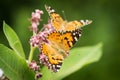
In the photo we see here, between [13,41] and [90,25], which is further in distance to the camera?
[90,25]

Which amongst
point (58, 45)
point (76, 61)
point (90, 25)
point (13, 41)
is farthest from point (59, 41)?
point (90, 25)

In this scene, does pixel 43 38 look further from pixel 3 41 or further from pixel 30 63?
pixel 3 41

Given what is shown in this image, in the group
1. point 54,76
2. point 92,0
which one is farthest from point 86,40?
point 54,76

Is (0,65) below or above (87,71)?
above

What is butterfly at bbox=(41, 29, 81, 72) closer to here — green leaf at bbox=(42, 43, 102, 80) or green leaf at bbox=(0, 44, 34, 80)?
green leaf at bbox=(0, 44, 34, 80)

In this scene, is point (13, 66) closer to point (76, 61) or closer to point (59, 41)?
point (59, 41)

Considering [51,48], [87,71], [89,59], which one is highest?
[51,48]
